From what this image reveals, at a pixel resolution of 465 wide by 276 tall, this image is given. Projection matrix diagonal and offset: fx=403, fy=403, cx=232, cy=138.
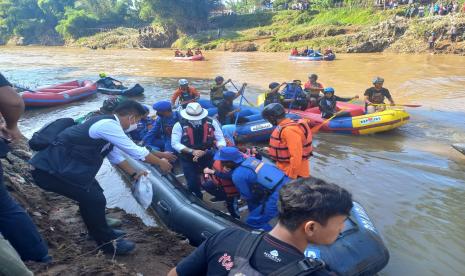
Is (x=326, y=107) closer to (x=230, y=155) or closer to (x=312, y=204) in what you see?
(x=230, y=155)

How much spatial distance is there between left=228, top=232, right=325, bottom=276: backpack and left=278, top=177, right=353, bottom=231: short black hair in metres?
0.14

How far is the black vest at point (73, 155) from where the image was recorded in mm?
3209

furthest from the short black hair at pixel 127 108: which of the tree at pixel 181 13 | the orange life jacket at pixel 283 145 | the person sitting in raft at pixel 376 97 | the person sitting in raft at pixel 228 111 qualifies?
the tree at pixel 181 13

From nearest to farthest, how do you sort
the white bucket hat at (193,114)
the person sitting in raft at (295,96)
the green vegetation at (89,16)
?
the white bucket hat at (193,114) < the person sitting in raft at (295,96) < the green vegetation at (89,16)

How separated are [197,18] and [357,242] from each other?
45863mm

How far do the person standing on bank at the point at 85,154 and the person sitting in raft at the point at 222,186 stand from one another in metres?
Answer: 1.16

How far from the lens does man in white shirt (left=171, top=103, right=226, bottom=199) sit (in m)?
5.20

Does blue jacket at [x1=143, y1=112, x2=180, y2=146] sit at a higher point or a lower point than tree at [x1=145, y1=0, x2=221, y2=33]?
lower

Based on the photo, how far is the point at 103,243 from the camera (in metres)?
3.61

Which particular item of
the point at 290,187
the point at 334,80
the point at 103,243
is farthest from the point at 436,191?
the point at 334,80

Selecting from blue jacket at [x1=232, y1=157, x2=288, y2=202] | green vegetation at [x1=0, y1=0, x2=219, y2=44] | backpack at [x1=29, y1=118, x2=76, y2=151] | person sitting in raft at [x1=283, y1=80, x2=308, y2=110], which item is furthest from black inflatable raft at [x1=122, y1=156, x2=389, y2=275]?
green vegetation at [x1=0, y1=0, x2=219, y2=44]

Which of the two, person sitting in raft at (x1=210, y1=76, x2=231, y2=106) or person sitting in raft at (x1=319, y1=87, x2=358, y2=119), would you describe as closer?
person sitting in raft at (x1=319, y1=87, x2=358, y2=119)

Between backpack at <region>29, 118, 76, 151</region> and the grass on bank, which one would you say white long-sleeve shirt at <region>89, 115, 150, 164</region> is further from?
the grass on bank

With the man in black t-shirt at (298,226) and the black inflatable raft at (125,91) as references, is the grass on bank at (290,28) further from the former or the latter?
the man in black t-shirt at (298,226)
